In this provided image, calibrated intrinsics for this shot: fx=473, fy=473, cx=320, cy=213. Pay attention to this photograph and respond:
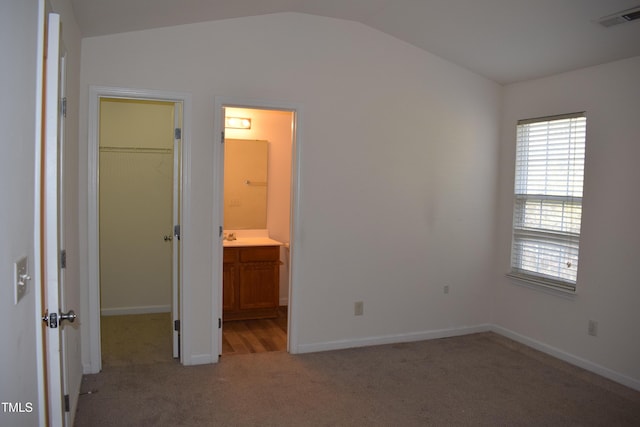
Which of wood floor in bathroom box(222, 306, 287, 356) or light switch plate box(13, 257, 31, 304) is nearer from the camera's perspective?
light switch plate box(13, 257, 31, 304)

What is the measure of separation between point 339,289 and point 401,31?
231 centimetres

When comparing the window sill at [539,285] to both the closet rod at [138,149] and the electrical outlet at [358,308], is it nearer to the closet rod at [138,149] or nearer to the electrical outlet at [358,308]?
the electrical outlet at [358,308]

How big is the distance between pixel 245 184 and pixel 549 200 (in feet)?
10.4

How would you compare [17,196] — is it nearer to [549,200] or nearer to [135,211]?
[135,211]

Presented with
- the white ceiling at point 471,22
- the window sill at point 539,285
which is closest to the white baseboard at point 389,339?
the window sill at point 539,285

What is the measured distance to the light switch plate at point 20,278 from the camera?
4.51 ft

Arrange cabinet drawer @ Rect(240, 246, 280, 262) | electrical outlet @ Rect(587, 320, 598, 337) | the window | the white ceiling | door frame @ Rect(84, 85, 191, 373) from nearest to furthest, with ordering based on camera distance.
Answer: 1. the white ceiling
2. door frame @ Rect(84, 85, 191, 373)
3. electrical outlet @ Rect(587, 320, 598, 337)
4. the window
5. cabinet drawer @ Rect(240, 246, 280, 262)

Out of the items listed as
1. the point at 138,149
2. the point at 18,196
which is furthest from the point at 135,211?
the point at 18,196

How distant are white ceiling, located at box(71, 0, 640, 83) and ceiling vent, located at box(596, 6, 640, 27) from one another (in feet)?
0.13

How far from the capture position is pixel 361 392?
337cm

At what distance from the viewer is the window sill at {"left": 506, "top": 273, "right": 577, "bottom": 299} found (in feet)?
13.4

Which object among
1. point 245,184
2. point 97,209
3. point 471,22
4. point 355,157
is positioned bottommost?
point 97,209

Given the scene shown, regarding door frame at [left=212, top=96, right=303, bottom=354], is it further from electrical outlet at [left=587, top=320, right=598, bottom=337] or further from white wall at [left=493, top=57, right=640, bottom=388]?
electrical outlet at [left=587, top=320, right=598, bottom=337]

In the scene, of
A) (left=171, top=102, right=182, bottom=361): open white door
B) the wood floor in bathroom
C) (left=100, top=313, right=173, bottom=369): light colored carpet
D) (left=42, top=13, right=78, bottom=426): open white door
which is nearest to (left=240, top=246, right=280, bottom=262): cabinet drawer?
the wood floor in bathroom
